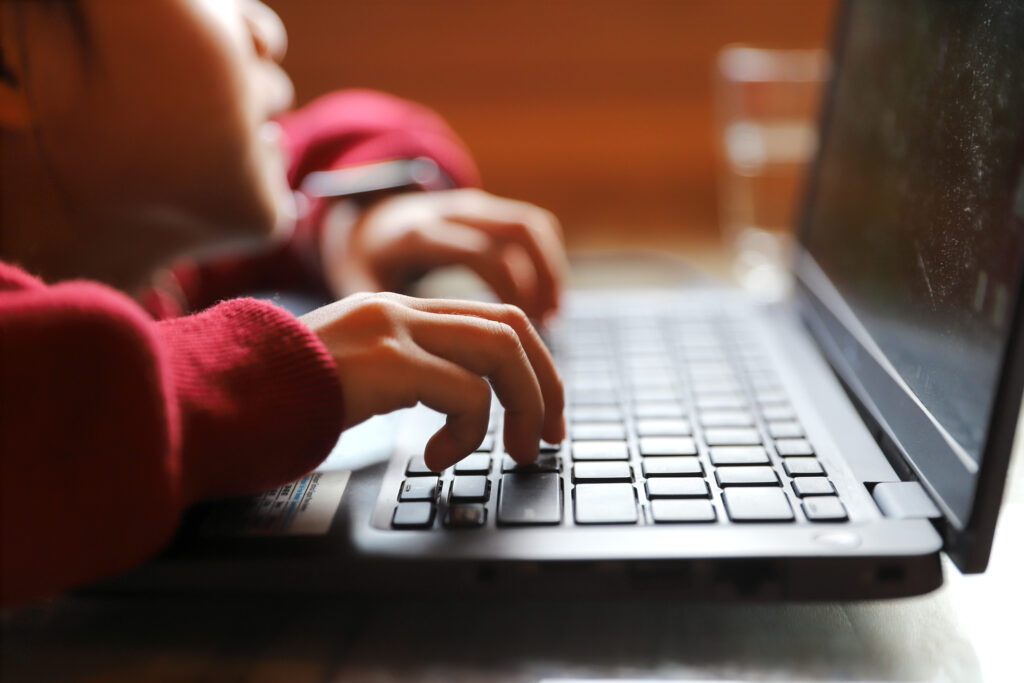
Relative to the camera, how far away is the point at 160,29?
48cm

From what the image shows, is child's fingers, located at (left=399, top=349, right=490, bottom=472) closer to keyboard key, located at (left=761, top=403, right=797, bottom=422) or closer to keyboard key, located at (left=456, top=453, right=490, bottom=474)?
keyboard key, located at (left=456, top=453, right=490, bottom=474)

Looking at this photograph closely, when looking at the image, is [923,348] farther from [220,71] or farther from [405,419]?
[220,71]

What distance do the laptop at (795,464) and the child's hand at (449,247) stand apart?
0.15m

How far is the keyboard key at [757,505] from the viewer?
0.29 metres

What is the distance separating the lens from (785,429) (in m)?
0.37

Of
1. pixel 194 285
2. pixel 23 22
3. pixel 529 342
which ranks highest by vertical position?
pixel 23 22

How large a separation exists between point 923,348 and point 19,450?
0.34 metres

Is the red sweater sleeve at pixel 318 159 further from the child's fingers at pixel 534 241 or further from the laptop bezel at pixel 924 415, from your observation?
the laptop bezel at pixel 924 415

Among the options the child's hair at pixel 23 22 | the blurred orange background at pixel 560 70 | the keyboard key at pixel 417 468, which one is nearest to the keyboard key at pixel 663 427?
the keyboard key at pixel 417 468

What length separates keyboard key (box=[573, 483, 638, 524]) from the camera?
0.29 meters

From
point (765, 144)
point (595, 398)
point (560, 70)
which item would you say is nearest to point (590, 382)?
point (595, 398)

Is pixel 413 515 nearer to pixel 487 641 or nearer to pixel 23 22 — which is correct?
pixel 487 641

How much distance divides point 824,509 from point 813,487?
2 centimetres

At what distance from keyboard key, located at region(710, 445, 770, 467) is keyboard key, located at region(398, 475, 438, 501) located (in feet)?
0.38
